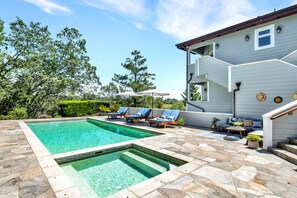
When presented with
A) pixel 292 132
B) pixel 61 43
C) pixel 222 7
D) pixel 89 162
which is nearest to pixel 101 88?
pixel 61 43

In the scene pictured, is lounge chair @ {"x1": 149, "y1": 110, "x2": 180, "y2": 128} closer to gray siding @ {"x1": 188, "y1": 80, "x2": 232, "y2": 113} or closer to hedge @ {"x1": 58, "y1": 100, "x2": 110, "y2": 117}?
gray siding @ {"x1": 188, "y1": 80, "x2": 232, "y2": 113}

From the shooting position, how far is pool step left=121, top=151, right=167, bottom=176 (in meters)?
4.48

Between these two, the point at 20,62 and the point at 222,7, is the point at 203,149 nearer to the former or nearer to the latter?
the point at 222,7

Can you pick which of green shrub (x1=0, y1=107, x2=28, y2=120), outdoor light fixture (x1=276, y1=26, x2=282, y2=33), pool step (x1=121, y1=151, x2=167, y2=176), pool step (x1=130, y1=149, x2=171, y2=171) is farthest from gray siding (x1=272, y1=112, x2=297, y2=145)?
green shrub (x1=0, y1=107, x2=28, y2=120)

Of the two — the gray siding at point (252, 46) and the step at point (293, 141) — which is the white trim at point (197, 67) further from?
the step at point (293, 141)

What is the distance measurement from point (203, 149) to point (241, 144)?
70.6 inches

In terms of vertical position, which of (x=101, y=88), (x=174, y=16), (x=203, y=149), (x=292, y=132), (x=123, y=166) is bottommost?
(x=123, y=166)

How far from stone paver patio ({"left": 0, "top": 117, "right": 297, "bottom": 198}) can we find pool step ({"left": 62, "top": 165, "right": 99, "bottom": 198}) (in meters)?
0.74

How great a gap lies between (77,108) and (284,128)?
54.0 ft

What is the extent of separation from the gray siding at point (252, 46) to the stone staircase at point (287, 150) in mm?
6194

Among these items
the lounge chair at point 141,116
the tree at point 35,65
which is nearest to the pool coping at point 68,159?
the lounge chair at point 141,116

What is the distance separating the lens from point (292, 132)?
5508 millimetres

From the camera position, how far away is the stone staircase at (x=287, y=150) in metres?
4.45

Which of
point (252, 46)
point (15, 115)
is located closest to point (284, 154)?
point (252, 46)
